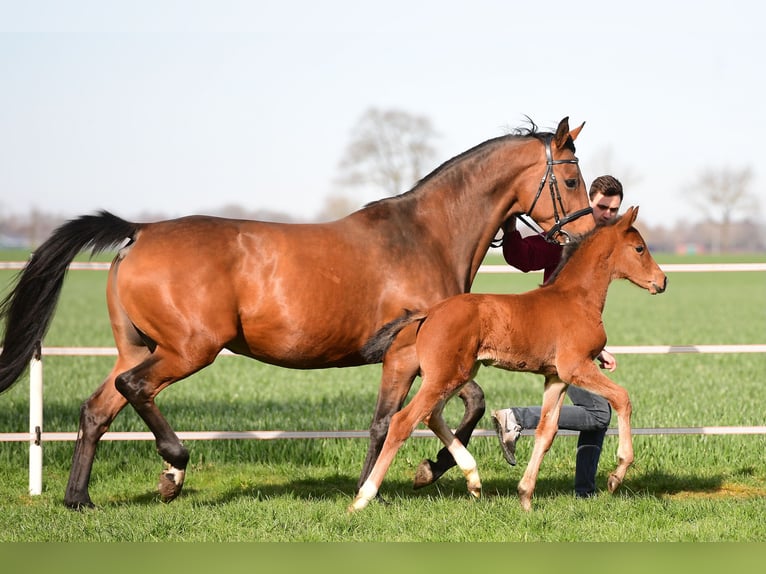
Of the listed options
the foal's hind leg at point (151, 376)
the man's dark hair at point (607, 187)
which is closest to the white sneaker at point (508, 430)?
the man's dark hair at point (607, 187)

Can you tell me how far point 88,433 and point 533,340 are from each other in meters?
2.78

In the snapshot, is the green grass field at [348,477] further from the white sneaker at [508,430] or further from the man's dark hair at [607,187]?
the man's dark hair at [607,187]

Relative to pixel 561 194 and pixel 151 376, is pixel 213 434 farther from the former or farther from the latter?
pixel 561 194

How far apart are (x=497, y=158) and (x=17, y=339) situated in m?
3.24

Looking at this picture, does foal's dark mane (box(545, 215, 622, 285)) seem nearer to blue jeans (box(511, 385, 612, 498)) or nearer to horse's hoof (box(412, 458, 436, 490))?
blue jeans (box(511, 385, 612, 498))

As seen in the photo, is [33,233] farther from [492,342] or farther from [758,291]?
[492,342]

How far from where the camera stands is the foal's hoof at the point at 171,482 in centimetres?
574

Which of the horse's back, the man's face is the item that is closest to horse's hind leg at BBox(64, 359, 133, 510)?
the horse's back

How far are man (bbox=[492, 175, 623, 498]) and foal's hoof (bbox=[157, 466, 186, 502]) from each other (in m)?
2.01

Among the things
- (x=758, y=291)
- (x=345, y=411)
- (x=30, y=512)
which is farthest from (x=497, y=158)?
(x=758, y=291)

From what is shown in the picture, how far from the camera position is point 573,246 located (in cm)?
573

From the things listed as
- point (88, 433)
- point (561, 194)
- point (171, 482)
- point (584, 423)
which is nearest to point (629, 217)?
point (561, 194)

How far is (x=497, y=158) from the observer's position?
19.7 feet

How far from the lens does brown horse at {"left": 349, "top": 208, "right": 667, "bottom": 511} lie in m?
5.20
